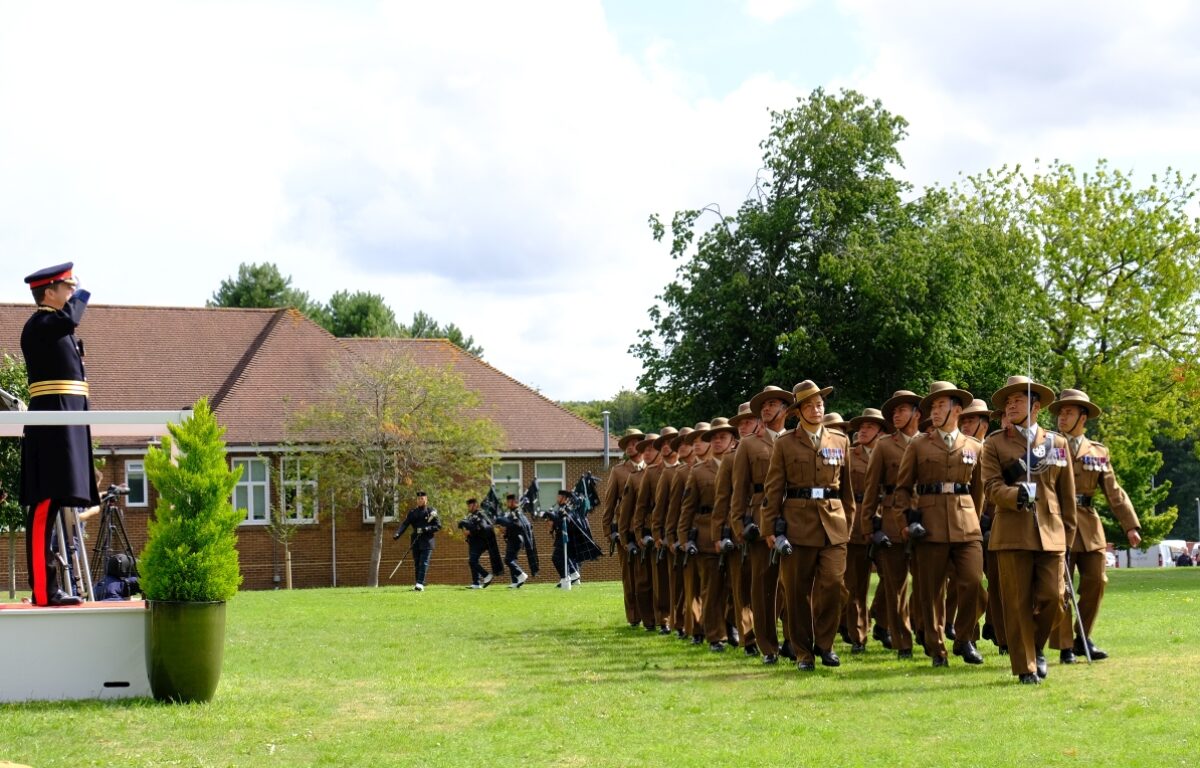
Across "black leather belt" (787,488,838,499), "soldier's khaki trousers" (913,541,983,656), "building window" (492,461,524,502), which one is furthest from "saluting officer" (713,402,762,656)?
"building window" (492,461,524,502)

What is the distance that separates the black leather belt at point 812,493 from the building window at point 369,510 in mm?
28321

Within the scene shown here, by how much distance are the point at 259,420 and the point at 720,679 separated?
32.7 m

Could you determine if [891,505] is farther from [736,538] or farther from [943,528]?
[736,538]

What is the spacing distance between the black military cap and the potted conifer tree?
52.6 inches

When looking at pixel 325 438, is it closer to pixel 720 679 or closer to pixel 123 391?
pixel 123 391

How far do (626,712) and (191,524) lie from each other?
3.29 meters

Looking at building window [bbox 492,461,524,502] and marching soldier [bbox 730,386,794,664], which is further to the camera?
building window [bbox 492,461,524,502]

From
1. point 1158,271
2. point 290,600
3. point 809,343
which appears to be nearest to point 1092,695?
point 290,600

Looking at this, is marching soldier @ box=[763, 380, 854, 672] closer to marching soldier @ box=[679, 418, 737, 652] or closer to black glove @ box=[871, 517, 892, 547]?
black glove @ box=[871, 517, 892, 547]

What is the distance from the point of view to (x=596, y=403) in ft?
382

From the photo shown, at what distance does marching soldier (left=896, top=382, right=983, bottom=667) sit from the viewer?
44.3 ft

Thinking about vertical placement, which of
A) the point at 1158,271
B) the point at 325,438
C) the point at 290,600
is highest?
the point at 1158,271

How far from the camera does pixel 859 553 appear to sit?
15.4 metres

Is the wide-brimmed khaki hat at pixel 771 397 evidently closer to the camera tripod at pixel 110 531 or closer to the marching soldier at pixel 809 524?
the marching soldier at pixel 809 524
